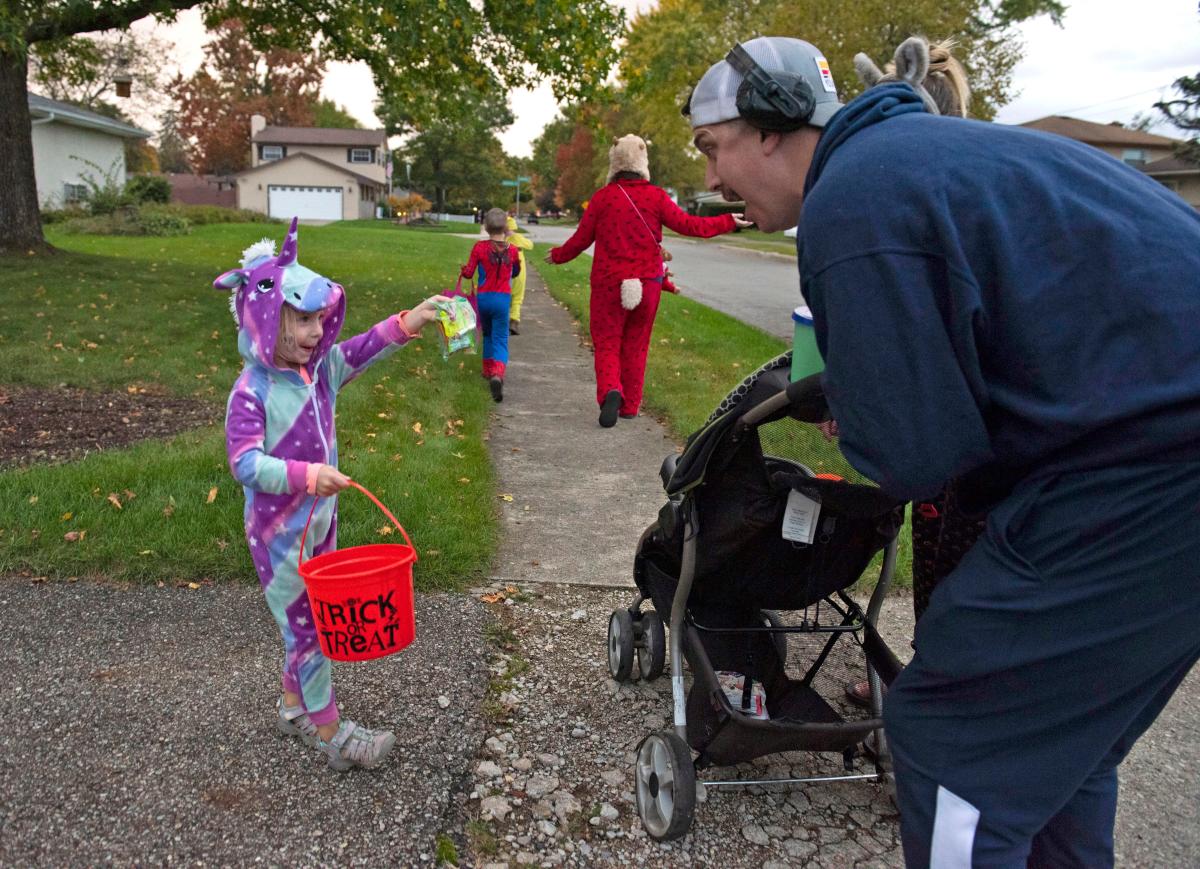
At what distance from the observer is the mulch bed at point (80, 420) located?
19.3 ft

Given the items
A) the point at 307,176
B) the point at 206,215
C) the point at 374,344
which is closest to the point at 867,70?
the point at 374,344

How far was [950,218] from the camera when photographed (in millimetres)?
1430

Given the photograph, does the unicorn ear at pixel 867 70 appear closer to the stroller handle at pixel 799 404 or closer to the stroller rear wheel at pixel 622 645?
the stroller handle at pixel 799 404

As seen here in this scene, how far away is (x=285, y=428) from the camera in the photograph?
277 cm

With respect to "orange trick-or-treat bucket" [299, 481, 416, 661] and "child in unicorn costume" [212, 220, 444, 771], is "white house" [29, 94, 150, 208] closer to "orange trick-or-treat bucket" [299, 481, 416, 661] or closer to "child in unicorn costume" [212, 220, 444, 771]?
"child in unicorn costume" [212, 220, 444, 771]

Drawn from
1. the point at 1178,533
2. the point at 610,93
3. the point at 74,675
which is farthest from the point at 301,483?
the point at 610,93

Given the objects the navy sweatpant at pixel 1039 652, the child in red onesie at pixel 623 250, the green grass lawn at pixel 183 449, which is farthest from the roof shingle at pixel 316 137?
the navy sweatpant at pixel 1039 652

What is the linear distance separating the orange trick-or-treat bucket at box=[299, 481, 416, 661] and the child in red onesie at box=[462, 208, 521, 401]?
5.97m

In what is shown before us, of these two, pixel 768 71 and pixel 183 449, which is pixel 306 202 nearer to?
pixel 183 449

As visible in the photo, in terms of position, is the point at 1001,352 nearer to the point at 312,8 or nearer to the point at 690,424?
the point at 690,424

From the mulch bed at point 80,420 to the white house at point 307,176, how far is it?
58.4m

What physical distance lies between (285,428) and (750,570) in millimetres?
1465

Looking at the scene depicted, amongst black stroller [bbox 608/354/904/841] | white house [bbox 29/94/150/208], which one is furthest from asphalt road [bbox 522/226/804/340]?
white house [bbox 29/94/150/208]

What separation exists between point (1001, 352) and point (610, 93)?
527 inches
